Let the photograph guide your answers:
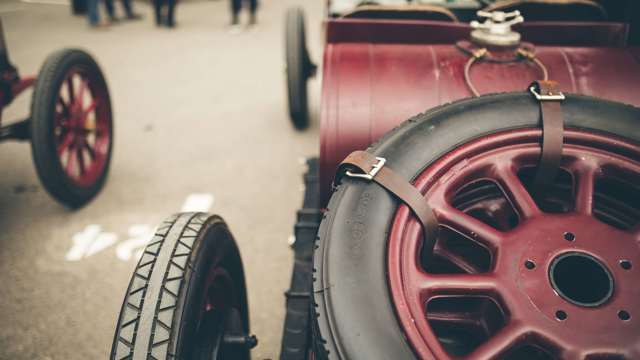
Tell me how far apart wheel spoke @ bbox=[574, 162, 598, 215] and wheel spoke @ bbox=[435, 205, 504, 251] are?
8.9 inches

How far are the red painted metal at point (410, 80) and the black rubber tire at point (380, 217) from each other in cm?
31

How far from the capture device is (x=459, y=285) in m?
1.02

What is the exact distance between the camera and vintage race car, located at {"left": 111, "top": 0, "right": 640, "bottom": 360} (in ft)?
3.02

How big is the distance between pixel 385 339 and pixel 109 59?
5.52m

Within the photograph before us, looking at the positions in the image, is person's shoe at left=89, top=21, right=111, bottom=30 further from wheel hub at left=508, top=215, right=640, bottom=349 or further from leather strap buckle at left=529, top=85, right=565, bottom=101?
wheel hub at left=508, top=215, right=640, bottom=349

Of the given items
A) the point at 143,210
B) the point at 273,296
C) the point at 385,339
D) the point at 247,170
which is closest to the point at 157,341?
the point at 385,339

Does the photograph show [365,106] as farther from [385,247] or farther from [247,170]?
[247,170]

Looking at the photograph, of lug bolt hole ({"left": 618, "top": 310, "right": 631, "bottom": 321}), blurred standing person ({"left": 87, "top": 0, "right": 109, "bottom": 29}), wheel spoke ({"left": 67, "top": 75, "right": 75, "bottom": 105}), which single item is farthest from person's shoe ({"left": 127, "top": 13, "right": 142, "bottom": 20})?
lug bolt hole ({"left": 618, "top": 310, "right": 631, "bottom": 321})

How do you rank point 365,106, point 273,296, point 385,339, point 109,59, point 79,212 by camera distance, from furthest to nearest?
point 109,59 < point 79,212 < point 273,296 < point 365,106 < point 385,339

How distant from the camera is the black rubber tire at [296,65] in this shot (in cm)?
315

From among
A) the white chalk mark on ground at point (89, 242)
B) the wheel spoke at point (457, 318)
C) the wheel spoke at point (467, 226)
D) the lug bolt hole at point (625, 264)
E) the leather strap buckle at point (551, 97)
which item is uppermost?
the leather strap buckle at point (551, 97)

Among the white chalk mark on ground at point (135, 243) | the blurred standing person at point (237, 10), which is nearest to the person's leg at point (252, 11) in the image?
the blurred standing person at point (237, 10)

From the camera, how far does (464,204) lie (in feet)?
4.49

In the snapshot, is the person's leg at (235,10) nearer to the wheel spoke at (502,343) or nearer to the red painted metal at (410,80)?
the red painted metal at (410,80)
